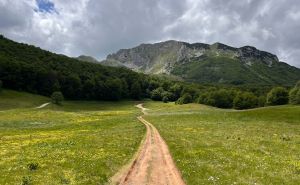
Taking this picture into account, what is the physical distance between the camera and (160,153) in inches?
1410

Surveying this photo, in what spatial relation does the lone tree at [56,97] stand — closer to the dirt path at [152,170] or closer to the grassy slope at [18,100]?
the grassy slope at [18,100]

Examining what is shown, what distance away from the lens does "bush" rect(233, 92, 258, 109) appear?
188 m

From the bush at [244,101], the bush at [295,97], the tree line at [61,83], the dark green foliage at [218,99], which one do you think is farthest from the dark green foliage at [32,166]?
the dark green foliage at [218,99]

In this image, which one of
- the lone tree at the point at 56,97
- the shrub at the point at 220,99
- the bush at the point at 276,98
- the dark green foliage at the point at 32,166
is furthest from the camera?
the bush at the point at 276,98

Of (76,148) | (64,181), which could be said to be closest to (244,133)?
(76,148)

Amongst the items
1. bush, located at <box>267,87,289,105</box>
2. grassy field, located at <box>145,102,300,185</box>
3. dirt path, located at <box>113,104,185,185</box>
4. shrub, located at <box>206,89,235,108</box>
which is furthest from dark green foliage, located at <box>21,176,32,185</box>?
bush, located at <box>267,87,289,105</box>

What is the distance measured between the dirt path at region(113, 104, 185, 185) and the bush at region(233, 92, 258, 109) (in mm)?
154980

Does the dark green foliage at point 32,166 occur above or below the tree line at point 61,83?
below

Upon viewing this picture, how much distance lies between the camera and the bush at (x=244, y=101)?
18800 cm

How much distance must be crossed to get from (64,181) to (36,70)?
14880 centimetres

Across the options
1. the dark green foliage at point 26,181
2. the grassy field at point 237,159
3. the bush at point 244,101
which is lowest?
the dark green foliage at point 26,181

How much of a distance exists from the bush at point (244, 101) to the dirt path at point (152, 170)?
508 feet

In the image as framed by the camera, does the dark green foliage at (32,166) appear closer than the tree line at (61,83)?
Yes

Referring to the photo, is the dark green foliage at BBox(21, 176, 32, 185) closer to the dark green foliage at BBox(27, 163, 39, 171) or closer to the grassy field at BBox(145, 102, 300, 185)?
the dark green foliage at BBox(27, 163, 39, 171)
